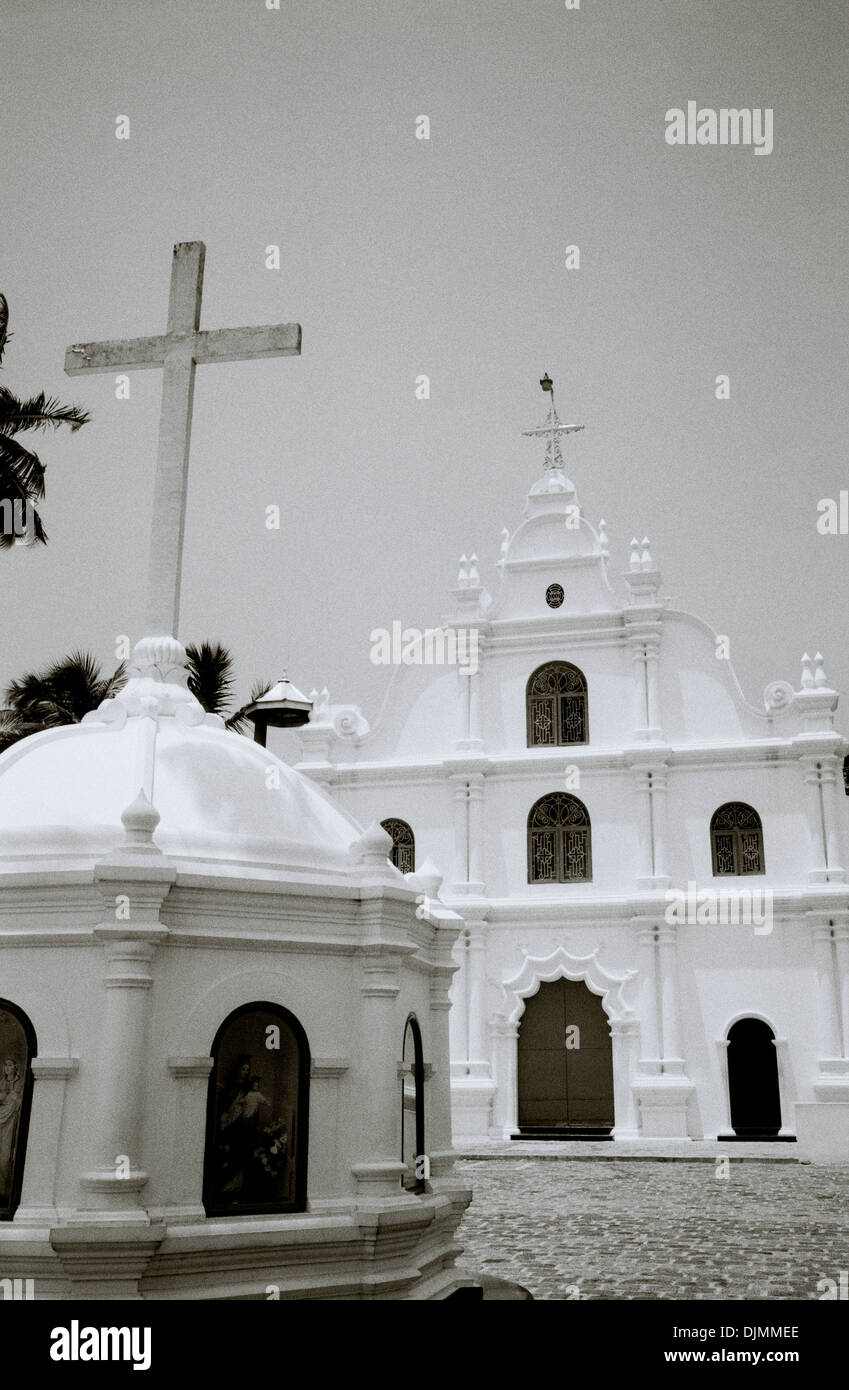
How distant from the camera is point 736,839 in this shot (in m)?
22.9

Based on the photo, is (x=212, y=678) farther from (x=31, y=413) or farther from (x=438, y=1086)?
(x=438, y=1086)

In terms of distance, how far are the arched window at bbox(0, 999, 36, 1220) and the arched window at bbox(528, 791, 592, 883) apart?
18432 millimetres

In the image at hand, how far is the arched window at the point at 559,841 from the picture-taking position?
23453 mm

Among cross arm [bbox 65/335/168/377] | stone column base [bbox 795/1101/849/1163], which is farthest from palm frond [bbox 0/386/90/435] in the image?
stone column base [bbox 795/1101/849/1163]

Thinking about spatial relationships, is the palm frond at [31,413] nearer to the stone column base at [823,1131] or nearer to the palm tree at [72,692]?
the palm tree at [72,692]

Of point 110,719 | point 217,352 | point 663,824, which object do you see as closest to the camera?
point 110,719

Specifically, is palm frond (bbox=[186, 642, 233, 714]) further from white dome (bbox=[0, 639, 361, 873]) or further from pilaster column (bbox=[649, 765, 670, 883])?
white dome (bbox=[0, 639, 361, 873])

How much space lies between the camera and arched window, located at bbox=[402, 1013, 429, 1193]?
629cm

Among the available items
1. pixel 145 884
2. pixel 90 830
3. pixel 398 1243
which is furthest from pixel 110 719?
pixel 398 1243

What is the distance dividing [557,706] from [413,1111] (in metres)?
18.1

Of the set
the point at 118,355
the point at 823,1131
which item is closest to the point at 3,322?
the point at 118,355

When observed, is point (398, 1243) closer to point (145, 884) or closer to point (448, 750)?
point (145, 884)

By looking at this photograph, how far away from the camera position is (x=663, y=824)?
22938 mm
